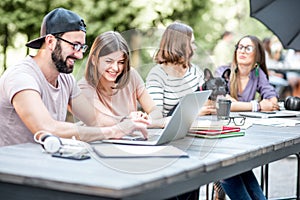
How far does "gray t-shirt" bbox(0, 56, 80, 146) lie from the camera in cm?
239

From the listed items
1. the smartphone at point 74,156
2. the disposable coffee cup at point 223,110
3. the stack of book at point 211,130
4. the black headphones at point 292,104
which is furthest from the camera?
the black headphones at point 292,104

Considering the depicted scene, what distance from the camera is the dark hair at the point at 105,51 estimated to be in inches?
93.6

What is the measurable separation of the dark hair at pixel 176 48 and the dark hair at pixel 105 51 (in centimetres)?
18

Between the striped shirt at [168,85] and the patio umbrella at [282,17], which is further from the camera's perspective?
the patio umbrella at [282,17]

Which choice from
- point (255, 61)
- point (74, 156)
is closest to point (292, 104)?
point (255, 61)

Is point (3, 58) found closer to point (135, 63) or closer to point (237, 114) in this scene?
point (237, 114)

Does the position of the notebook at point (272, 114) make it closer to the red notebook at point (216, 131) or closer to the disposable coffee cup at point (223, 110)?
the disposable coffee cup at point (223, 110)

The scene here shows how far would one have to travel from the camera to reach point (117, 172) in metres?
1.76

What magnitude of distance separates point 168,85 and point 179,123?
708 mm

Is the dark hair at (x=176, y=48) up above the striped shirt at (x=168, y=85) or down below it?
above

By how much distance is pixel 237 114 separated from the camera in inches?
141

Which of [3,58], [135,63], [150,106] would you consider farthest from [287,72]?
[135,63]

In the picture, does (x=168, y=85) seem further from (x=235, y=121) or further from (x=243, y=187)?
(x=243, y=187)

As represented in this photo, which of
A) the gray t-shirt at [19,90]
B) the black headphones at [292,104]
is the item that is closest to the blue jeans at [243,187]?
the gray t-shirt at [19,90]
